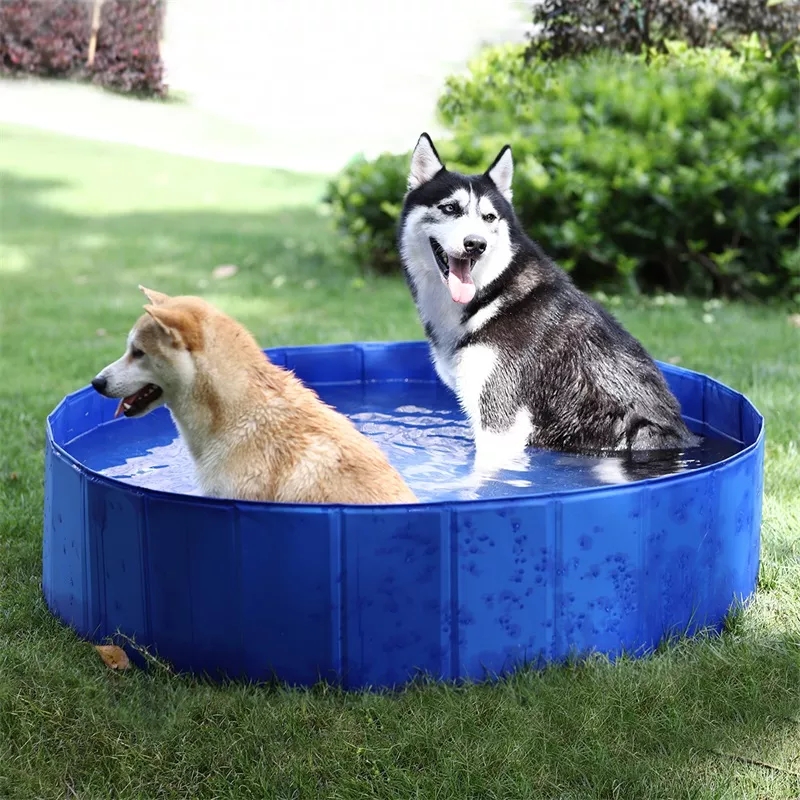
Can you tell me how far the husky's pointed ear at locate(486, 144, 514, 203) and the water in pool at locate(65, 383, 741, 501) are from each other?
131 centimetres

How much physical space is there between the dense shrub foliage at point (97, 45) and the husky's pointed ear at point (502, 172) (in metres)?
2.02

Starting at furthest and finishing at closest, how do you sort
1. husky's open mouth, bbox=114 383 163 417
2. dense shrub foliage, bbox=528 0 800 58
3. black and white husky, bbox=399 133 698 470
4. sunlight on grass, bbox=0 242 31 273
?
sunlight on grass, bbox=0 242 31 273 → dense shrub foliage, bbox=528 0 800 58 → black and white husky, bbox=399 133 698 470 → husky's open mouth, bbox=114 383 163 417

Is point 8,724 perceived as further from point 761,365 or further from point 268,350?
point 761,365

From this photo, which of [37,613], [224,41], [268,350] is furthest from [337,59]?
[37,613]

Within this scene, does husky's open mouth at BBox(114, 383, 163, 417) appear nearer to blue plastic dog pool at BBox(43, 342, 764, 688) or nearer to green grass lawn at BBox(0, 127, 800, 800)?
blue plastic dog pool at BBox(43, 342, 764, 688)

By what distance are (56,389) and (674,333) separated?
4547 mm

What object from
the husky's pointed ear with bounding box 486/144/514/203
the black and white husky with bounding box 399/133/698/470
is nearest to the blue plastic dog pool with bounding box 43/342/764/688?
the black and white husky with bounding box 399/133/698/470

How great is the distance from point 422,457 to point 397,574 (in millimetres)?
2007

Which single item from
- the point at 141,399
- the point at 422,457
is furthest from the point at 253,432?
the point at 422,457

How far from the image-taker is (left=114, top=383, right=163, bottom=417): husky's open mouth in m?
4.10

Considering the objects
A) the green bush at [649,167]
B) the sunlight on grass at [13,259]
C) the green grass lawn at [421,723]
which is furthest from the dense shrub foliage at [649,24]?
the sunlight on grass at [13,259]

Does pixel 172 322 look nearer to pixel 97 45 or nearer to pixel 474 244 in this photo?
pixel 474 244

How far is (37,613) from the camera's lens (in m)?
4.36

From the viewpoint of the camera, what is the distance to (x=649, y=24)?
9.03m
